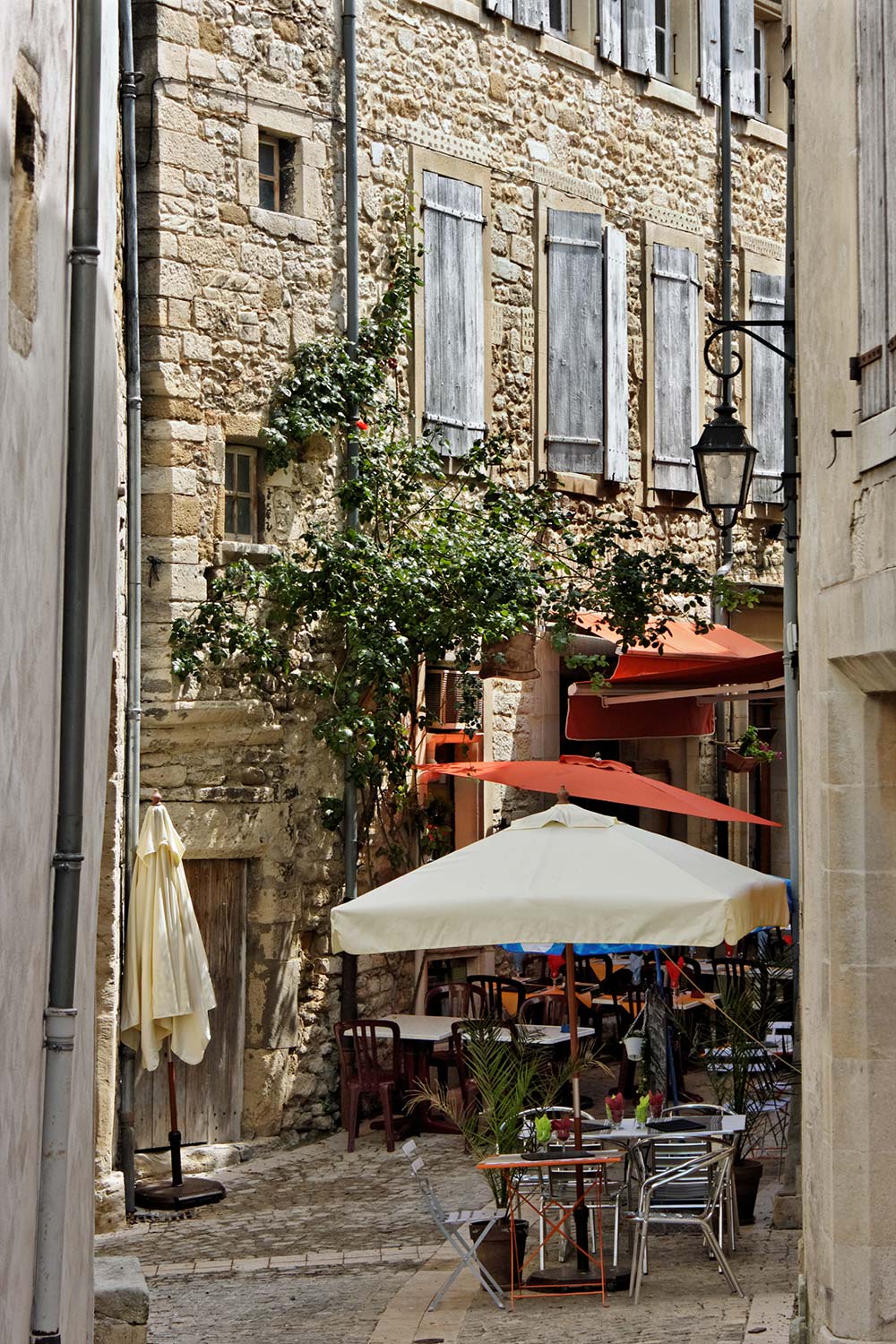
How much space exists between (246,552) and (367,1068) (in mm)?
3271

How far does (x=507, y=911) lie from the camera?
788 cm

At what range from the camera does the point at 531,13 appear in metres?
13.8

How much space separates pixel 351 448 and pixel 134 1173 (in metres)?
4.79

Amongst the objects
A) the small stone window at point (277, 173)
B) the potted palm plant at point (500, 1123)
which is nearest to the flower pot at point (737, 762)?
the small stone window at point (277, 173)

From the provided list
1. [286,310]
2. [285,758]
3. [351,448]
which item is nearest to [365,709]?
[285,758]

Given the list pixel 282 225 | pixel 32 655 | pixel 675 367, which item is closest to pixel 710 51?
pixel 675 367

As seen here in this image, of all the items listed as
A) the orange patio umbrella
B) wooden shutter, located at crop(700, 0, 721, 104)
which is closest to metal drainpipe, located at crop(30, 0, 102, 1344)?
the orange patio umbrella

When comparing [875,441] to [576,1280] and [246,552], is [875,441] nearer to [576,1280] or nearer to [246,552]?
[576,1280]

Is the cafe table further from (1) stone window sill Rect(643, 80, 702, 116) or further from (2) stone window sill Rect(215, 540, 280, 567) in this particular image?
(1) stone window sill Rect(643, 80, 702, 116)

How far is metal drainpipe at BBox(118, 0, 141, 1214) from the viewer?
34.9 feet

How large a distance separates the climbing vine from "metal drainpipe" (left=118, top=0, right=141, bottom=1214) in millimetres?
352

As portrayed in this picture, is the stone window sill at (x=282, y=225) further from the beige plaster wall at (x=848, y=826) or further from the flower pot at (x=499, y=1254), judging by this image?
the flower pot at (x=499, y=1254)

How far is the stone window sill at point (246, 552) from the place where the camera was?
445 inches

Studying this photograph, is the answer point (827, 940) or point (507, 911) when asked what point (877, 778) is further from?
point (507, 911)
